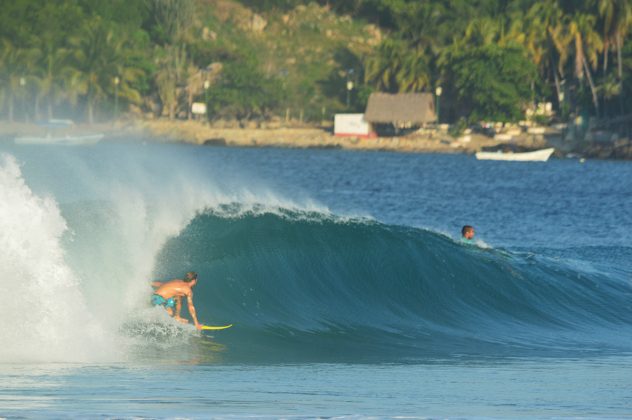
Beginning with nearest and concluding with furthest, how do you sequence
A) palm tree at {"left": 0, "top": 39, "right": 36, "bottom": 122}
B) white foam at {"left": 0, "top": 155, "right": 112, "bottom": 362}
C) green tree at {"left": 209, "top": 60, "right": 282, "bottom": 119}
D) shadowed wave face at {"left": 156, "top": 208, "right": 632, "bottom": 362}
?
white foam at {"left": 0, "top": 155, "right": 112, "bottom": 362} < shadowed wave face at {"left": 156, "top": 208, "right": 632, "bottom": 362} < palm tree at {"left": 0, "top": 39, "right": 36, "bottom": 122} < green tree at {"left": 209, "top": 60, "right": 282, "bottom": 119}

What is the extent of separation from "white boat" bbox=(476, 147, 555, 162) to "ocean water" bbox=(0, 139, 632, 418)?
6917 centimetres

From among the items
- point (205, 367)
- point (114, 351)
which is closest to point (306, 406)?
point (205, 367)

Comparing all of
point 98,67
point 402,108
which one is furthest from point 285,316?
point 98,67

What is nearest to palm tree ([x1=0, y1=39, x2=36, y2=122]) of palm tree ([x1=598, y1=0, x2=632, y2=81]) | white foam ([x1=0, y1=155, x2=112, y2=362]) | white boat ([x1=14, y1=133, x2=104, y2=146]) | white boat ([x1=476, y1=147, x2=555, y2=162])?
white boat ([x1=14, y1=133, x2=104, y2=146])

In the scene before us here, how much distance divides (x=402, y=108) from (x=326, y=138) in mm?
10274

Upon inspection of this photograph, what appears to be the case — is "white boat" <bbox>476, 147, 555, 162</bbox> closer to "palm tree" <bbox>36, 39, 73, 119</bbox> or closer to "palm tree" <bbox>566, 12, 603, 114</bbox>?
"palm tree" <bbox>566, 12, 603, 114</bbox>

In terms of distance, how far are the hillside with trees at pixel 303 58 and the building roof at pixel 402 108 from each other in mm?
2685

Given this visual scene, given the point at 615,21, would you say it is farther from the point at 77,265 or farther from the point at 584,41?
the point at 77,265

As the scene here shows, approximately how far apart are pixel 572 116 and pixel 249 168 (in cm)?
3674

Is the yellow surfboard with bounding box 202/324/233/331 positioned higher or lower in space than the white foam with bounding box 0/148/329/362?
lower

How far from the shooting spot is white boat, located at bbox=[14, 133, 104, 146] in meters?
105

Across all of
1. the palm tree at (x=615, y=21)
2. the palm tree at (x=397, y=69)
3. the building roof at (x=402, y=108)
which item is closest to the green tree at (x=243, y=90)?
the palm tree at (x=397, y=69)

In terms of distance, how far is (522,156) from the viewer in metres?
105

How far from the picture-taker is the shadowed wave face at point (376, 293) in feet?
65.3
